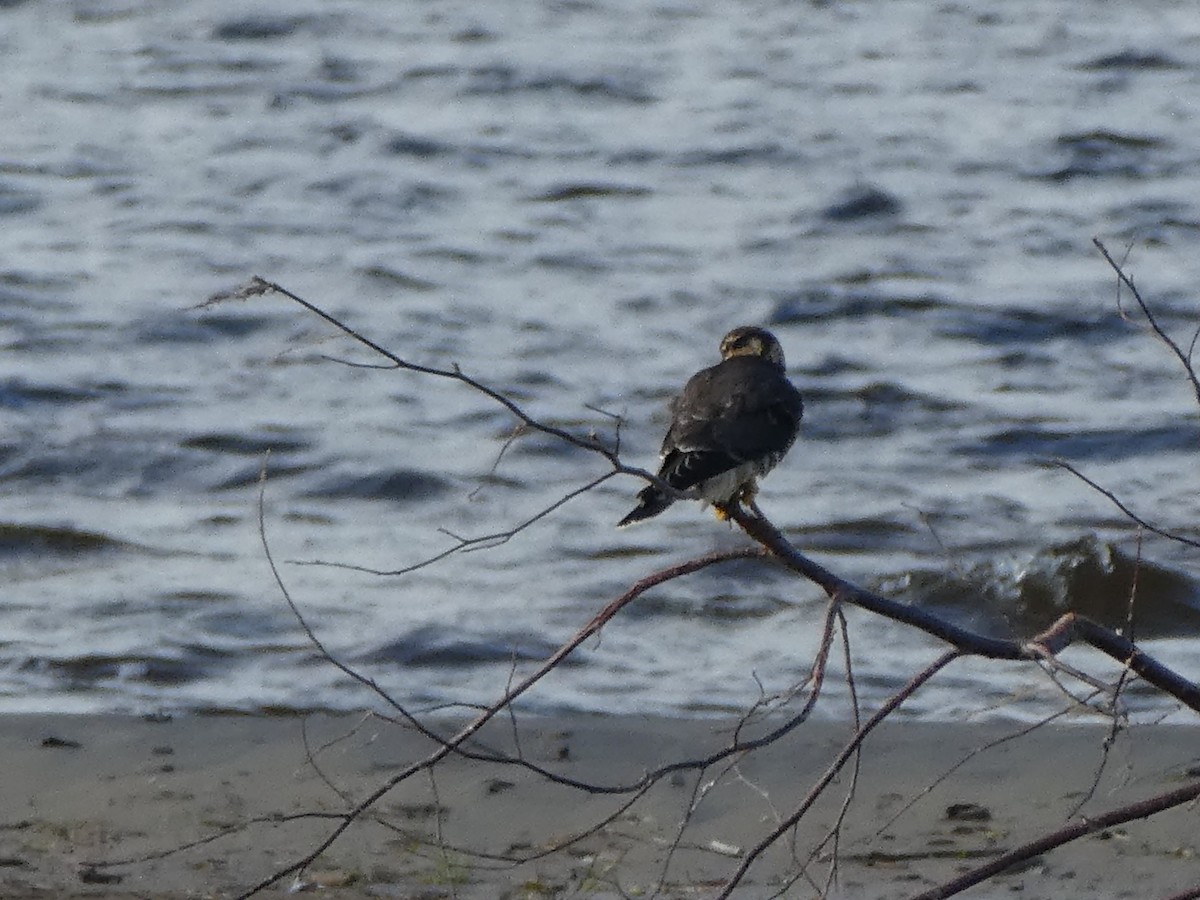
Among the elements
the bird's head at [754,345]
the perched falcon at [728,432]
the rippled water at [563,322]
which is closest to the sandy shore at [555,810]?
the rippled water at [563,322]


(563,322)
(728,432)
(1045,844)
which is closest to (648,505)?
(728,432)

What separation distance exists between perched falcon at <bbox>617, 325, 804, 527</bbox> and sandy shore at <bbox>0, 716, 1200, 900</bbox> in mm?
675

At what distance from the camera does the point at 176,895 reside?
5.50 meters

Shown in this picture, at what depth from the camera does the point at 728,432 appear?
18.7 feet

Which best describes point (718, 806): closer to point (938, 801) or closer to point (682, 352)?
point (938, 801)

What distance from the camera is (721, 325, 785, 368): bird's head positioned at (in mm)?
6562

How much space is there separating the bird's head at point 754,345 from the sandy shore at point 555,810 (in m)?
1.16

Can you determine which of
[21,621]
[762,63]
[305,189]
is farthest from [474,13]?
[21,621]

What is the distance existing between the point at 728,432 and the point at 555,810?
1229 mm

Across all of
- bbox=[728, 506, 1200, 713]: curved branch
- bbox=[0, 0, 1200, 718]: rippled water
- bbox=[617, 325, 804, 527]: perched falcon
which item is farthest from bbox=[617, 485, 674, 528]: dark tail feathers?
bbox=[728, 506, 1200, 713]: curved branch

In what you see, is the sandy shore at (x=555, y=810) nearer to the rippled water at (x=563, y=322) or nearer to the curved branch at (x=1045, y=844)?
the rippled water at (x=563, y=322)

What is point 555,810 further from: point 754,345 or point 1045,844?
point 1045,844

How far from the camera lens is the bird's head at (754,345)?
21.5 ft

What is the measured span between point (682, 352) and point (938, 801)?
5976 millimetres
